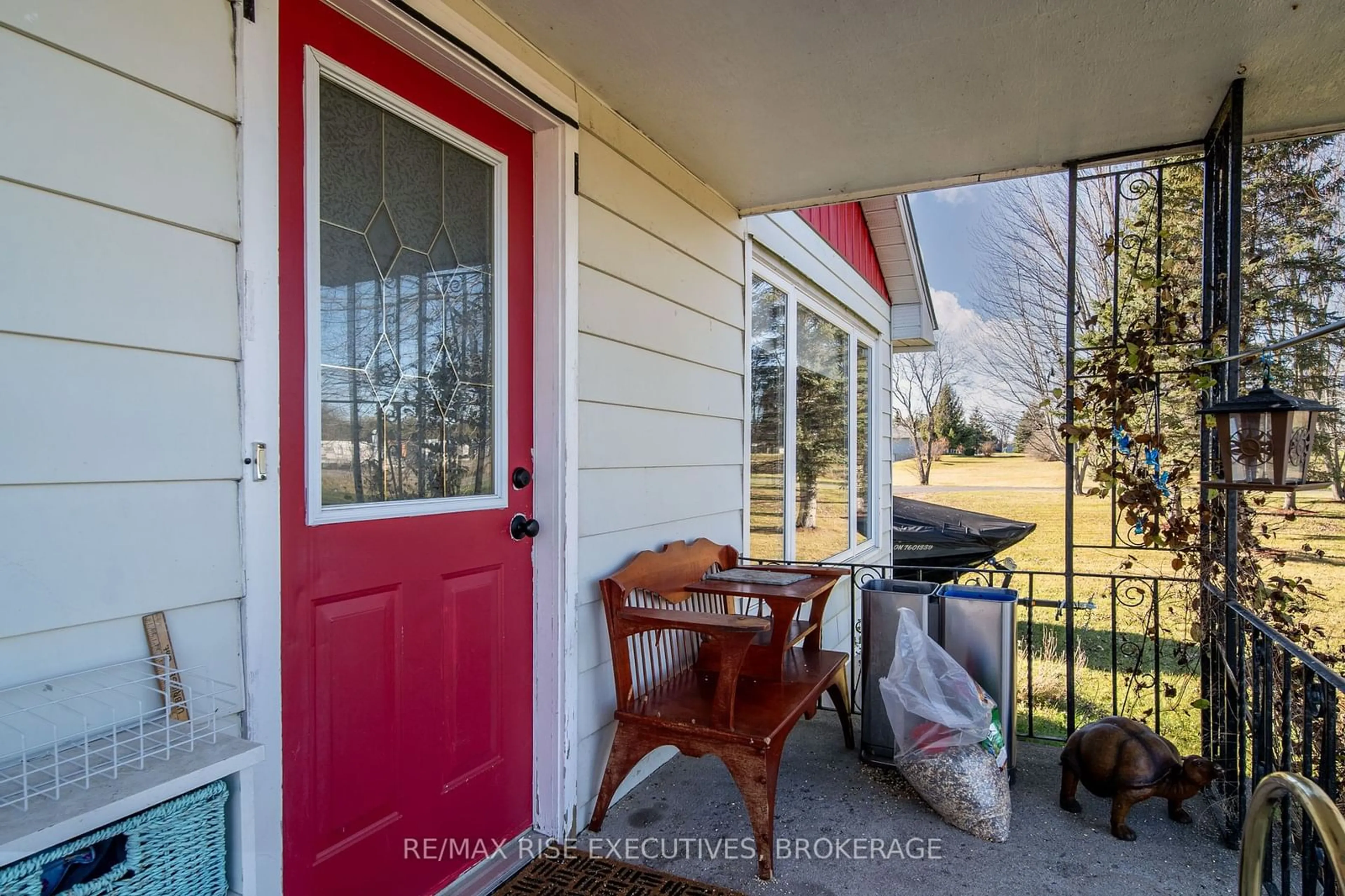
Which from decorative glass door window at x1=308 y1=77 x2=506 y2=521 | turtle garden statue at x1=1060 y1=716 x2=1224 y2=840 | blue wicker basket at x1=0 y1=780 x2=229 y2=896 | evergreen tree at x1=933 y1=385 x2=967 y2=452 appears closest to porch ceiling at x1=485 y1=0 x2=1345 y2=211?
decorative glass door window at x1=308 y1=77 x2=506 y2=521

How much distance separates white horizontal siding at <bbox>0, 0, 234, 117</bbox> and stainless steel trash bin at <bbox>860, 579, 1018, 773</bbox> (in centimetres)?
237

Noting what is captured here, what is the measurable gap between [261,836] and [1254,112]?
3.40 metres

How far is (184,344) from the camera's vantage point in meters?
1.23

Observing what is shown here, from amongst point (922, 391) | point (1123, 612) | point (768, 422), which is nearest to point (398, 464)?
point (768, 422)

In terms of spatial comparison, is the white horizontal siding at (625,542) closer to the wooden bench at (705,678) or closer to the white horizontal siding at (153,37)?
the wooden bench at (705,678)

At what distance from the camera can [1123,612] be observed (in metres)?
7.75

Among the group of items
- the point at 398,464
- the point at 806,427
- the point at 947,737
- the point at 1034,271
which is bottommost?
the point at 947,737

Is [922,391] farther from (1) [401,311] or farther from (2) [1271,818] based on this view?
(2) [1271,818]

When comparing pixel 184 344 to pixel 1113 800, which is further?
pixel 1113 800

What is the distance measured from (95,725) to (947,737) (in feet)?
6.90

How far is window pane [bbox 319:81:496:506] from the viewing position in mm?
1566

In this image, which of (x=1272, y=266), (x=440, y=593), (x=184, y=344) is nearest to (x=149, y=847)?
(x=184, y=344)

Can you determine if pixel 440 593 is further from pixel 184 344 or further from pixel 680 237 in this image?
pixel 680 237

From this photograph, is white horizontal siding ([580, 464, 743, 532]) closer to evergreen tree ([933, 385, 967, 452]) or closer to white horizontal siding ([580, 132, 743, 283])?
white horizontal siding ([580, 132, 743, 283])
